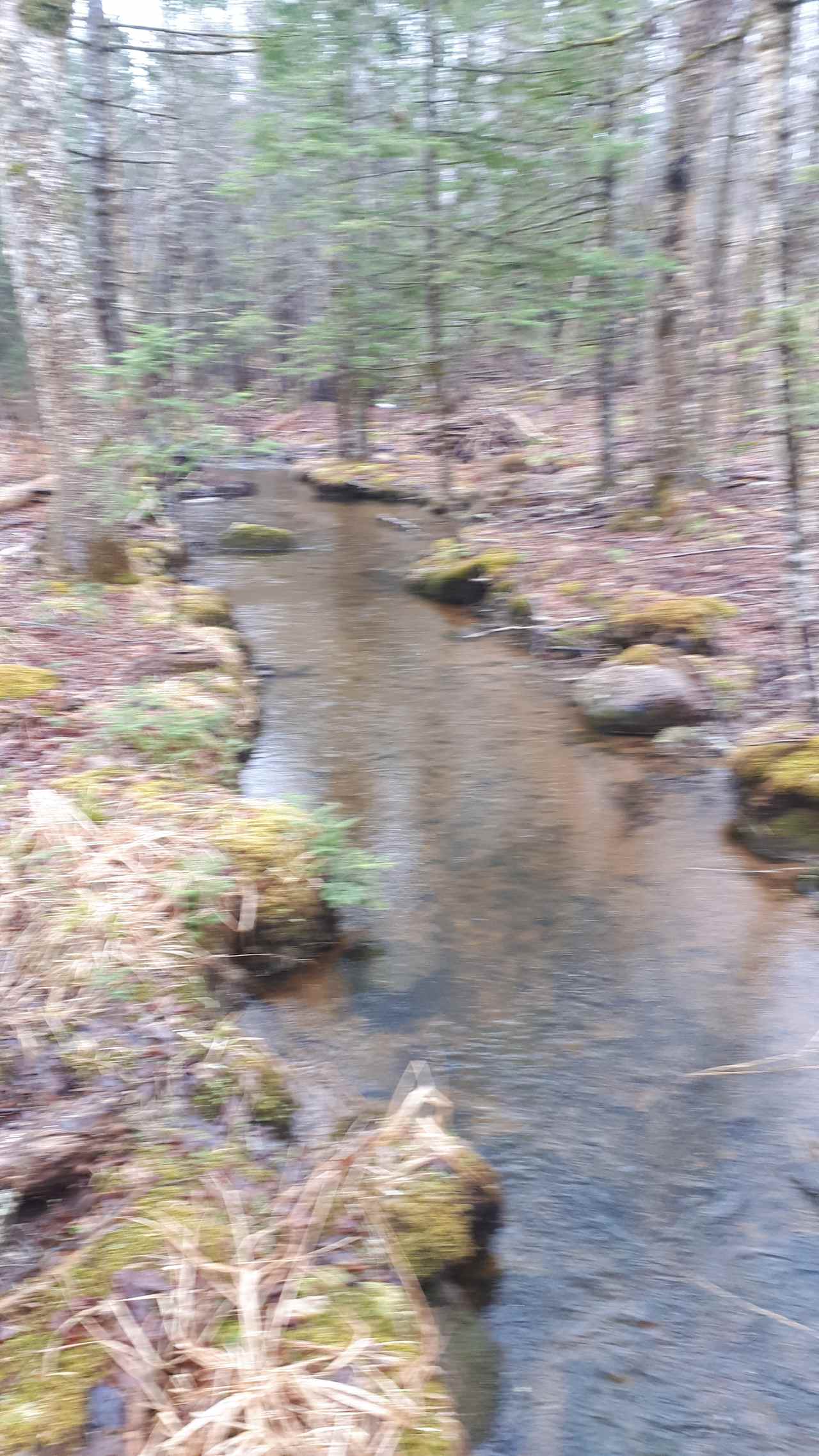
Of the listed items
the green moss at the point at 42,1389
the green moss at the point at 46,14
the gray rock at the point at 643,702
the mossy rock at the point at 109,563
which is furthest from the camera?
the mossy rock at the point at 109,563

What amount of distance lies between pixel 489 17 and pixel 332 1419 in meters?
Answer: 16.0

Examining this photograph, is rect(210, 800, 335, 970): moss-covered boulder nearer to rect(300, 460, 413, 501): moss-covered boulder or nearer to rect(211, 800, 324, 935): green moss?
rect(211, 800, 324, 935): green moss

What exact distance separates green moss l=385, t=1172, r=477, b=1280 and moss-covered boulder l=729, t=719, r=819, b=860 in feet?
13.2

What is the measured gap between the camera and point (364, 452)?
25281 millimetres

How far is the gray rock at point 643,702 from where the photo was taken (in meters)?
9.13

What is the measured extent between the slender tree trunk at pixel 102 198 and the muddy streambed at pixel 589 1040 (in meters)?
6.21

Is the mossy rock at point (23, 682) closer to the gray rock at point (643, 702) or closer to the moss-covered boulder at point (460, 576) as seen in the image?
the gray rock at point (643, 702)

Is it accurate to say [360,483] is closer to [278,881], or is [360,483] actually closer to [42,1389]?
[278,881]

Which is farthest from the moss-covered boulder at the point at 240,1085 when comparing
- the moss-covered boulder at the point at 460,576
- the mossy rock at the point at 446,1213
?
the moss-covered boulder at the point at 460,576

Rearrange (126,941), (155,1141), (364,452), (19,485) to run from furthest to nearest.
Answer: (364,452) < (19,485) < (126,941) < (155,1141)

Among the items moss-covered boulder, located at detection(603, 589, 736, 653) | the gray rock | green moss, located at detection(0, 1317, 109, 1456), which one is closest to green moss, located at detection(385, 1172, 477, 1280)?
green moss, located at detection(0, 1317, 109, 1456)

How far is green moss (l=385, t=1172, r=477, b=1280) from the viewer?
3436 millimetres

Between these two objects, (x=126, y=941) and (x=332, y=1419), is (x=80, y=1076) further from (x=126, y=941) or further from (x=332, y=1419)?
(x=332, y=1419)

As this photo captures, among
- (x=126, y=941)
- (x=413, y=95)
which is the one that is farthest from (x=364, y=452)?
(x=126, y=941)
